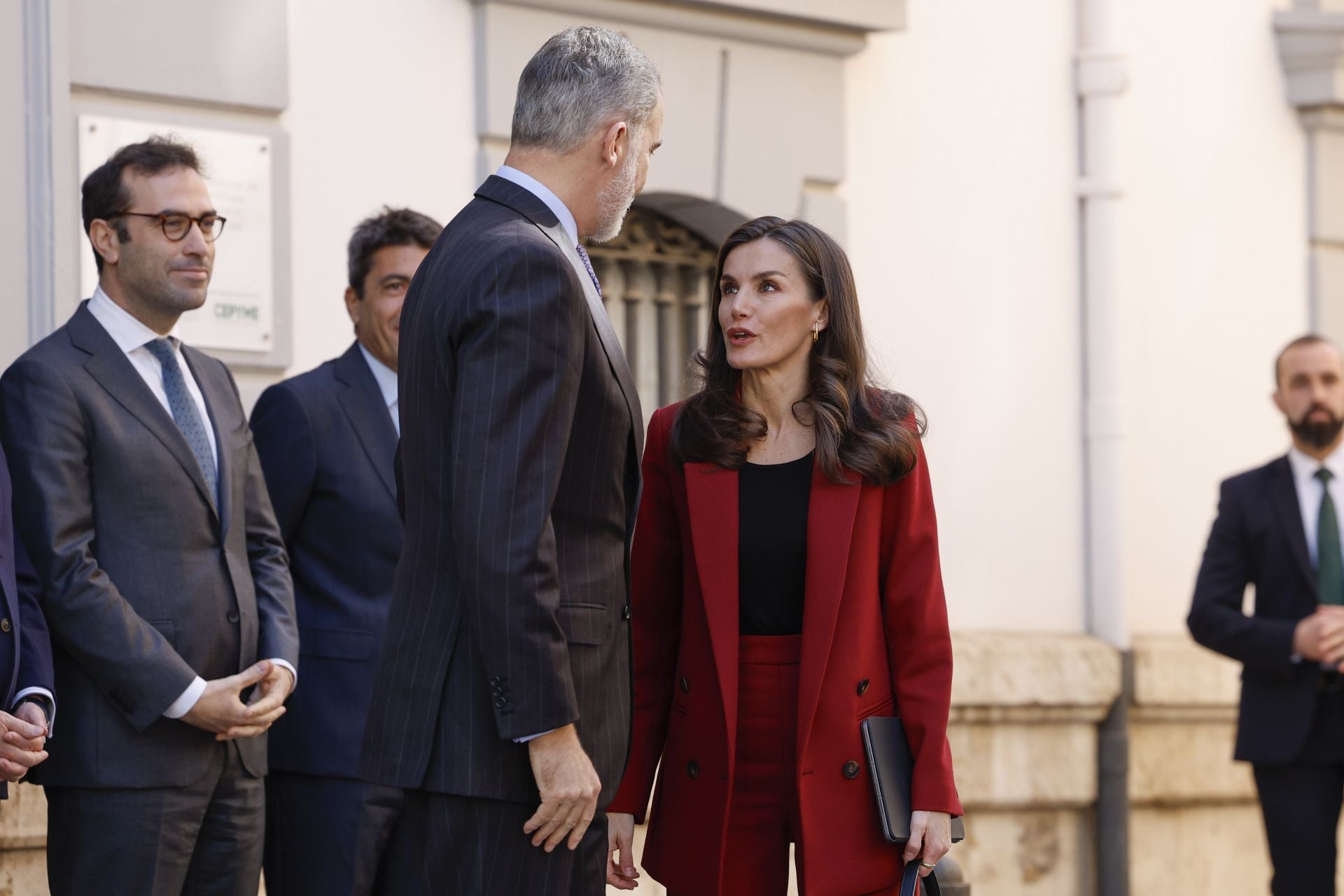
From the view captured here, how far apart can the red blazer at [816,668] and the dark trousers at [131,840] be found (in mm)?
958

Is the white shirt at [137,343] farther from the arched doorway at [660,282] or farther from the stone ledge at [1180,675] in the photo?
the stone ledge at [1180,675]

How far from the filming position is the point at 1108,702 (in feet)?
26.2

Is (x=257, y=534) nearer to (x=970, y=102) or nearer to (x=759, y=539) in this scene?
(x=759, y=539)

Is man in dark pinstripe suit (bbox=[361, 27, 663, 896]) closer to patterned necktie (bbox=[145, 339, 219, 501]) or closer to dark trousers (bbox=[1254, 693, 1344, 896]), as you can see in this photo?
patterned necktie (bbox=[145, 339, 219, 501])

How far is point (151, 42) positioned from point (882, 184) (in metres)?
2.96

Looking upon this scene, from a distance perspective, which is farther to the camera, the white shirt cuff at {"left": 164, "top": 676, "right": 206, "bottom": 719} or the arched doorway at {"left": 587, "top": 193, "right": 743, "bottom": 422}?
the arched doorway at {"left": 587, "top": 193, "right": 743, "bottom": 422}

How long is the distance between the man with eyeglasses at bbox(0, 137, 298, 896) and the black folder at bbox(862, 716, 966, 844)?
1.31 m

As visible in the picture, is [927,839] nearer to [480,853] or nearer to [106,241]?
[480,853]

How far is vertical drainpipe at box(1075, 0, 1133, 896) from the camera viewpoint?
8.13 meters

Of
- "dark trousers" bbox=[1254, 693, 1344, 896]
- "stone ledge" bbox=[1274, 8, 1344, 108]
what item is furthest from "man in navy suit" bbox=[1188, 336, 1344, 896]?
"stone ledge" bbox=[1274, 8, 1344, 108]

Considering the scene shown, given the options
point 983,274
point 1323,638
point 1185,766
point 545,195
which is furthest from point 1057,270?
point 545,195

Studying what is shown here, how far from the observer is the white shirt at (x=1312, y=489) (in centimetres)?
661

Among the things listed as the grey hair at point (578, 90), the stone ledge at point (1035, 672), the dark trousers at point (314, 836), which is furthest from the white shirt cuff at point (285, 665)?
the stone ledge at point (1035, 672)

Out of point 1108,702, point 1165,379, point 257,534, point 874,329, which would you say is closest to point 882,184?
point 874,329
